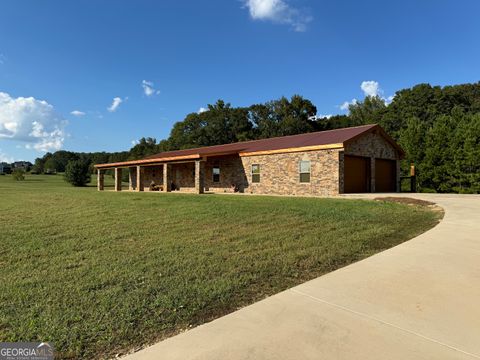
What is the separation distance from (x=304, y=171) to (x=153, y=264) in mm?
14244

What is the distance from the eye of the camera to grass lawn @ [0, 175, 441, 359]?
2.95 m

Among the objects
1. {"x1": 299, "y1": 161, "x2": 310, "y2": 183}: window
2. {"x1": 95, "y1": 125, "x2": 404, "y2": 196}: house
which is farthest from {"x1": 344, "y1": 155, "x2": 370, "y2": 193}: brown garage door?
{"x1": 299, "y1": 161, "x2": 310, "y2": 183}: window

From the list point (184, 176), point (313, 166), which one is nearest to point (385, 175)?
point (313, 166)

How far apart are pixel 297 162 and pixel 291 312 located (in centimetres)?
1553

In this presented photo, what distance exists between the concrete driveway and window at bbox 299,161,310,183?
13306 mm

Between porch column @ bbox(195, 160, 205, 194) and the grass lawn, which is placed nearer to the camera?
the grass lawn

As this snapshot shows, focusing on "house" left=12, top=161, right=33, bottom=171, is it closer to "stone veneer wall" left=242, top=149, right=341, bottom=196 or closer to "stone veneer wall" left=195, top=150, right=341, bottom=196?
"stone veneer wall" left=195, top=150, right=341, bottom=196

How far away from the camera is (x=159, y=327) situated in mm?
2912

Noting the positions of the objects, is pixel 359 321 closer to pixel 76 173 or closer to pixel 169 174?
pixel 169 174

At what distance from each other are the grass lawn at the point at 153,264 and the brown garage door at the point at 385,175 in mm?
11582

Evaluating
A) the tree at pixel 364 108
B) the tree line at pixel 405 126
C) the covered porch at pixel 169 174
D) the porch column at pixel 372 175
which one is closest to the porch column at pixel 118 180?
the covered porch at pixel 169 174

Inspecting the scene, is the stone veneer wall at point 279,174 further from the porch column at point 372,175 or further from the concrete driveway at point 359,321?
the concrete driveway at point 359,321

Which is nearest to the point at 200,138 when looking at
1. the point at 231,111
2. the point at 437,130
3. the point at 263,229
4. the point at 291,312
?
the point at 231,111

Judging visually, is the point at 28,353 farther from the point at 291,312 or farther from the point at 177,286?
the point at 291,312
